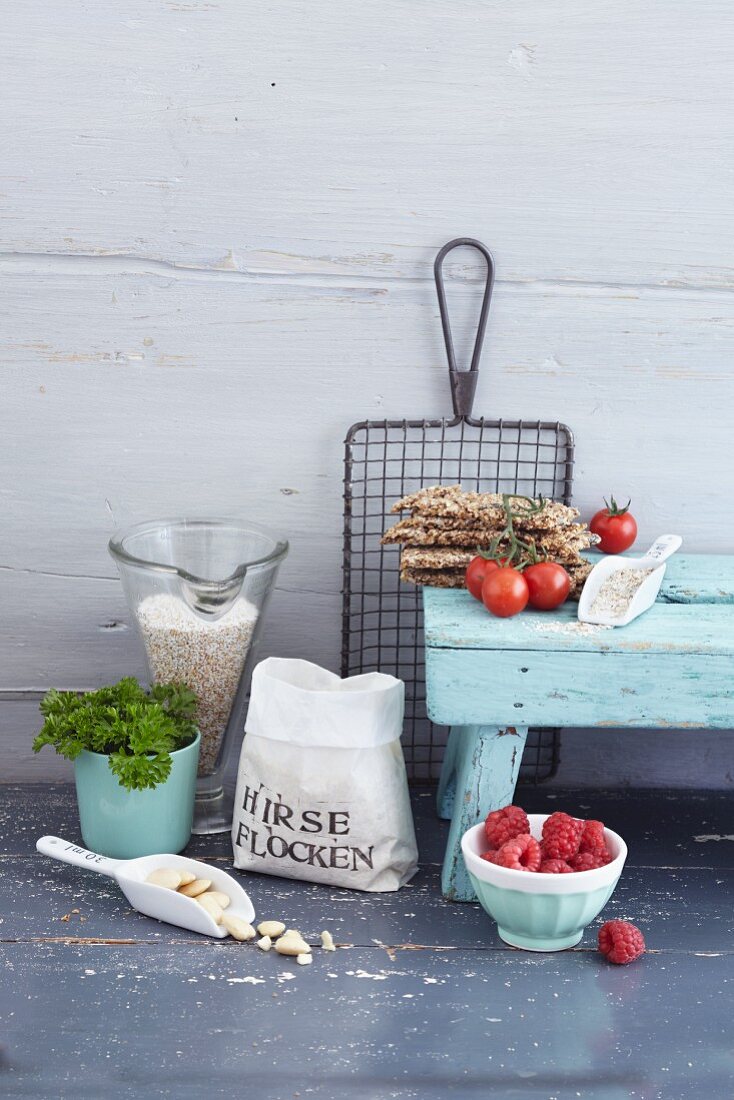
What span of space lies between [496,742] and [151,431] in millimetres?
673

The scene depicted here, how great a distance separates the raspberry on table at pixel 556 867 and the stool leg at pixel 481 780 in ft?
0.42

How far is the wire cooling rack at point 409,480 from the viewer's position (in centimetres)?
159

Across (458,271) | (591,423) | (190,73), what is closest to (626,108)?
(458,271)

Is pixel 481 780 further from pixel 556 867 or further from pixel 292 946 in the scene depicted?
pixel 292 946

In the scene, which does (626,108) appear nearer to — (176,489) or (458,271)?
(458,271)

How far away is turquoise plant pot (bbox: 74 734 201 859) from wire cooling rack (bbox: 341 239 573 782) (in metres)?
0.33

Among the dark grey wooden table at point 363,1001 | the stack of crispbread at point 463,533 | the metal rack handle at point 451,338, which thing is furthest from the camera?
the metal rack handle at point 451,338

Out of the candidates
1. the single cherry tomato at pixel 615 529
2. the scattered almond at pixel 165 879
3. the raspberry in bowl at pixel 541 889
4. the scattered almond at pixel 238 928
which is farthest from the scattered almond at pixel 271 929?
the single cherry tomato at pixel 615 529

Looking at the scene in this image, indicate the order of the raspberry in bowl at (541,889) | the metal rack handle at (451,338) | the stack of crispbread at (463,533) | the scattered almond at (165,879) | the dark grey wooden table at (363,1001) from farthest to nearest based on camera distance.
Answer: the metal rack handle at (451,338)
the stack of crispbread at (463,533)
the scattered almond at (165,879)
the raspberry in bowl at (541,889)
the dark grey wooden table at (363,1001)

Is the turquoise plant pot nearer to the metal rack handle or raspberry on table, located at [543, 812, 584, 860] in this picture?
raspberry on table, located at [543, 812, 584, 860]

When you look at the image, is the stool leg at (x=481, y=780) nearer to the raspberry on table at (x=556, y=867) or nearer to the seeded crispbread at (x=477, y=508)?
the raspberry on table at (x=556, y=867)

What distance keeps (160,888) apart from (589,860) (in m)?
0.48

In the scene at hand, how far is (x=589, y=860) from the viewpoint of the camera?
1.20 metres

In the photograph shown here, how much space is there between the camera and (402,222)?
1542mm
